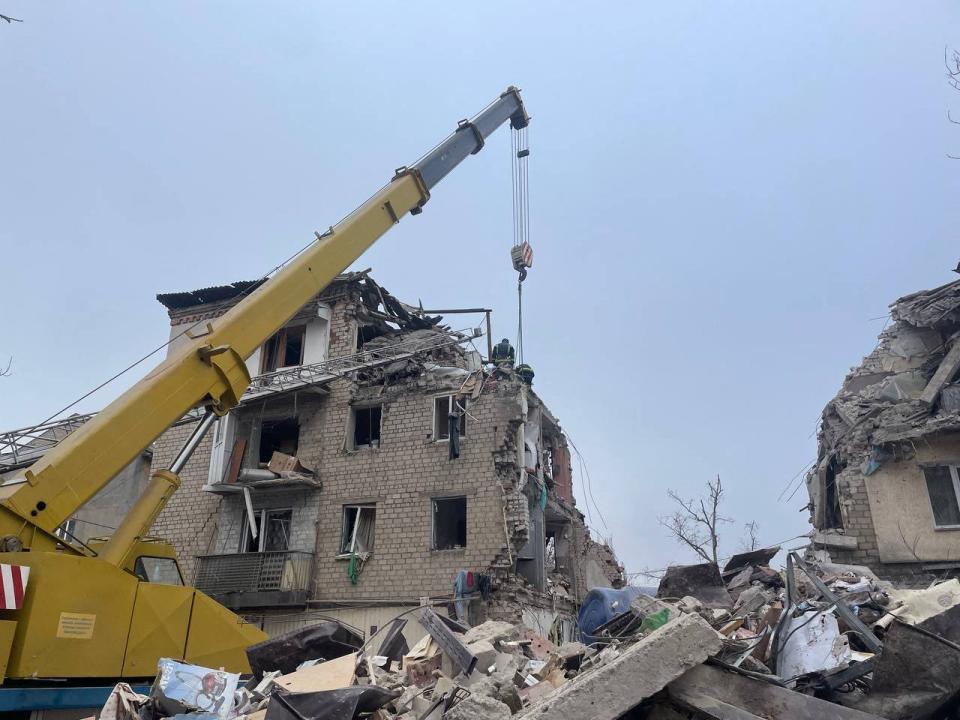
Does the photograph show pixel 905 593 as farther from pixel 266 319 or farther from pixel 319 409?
pixel 319 409

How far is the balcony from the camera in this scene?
16.1 m

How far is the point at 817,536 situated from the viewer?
43.2ft

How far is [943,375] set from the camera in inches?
506

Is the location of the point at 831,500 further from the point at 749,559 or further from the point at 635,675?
the point at 635,675

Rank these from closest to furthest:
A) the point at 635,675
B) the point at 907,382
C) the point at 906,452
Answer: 1. the point at 635,675
2. the point at 906,452
3. the point at 907,382

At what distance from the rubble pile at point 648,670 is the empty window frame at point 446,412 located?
8950mm

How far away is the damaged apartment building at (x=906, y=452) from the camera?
1247cm

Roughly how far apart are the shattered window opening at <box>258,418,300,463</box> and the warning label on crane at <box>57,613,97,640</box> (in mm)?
12089

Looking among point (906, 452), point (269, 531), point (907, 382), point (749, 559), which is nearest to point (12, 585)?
point (749, 559)

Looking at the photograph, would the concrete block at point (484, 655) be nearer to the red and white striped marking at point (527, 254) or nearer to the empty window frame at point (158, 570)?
the empty window frame at point (158, 570)

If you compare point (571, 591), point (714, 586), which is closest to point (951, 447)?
point (714, 586)

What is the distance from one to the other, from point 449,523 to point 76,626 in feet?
36.6

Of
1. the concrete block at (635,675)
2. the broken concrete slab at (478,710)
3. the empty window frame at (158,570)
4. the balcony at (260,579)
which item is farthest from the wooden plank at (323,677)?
the balcony at (260,579)

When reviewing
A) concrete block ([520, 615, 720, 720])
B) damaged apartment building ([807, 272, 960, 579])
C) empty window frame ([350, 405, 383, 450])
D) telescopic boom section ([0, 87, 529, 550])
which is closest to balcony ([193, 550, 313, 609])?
empty window frame ([350, 405, 383, 450])
